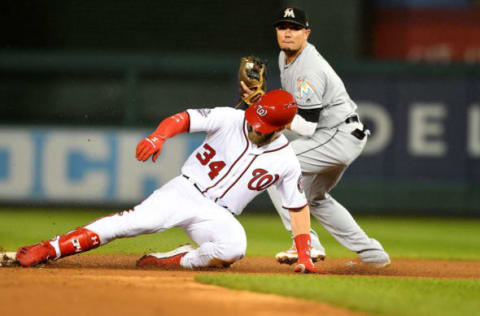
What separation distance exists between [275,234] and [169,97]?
4274mm

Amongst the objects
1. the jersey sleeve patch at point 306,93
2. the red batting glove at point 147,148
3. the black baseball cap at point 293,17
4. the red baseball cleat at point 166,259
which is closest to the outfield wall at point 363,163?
the red baseball cleat at point 166,259

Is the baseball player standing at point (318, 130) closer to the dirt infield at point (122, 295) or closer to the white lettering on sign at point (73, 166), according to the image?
the dirt infield at point (122, 295)

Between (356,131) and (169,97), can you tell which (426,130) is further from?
(356,131)

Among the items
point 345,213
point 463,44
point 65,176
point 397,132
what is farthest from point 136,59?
point 463,44

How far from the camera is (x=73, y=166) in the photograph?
1080cm

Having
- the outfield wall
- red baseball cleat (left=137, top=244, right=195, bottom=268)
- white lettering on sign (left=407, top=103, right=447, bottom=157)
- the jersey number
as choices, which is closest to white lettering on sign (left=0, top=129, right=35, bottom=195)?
the outfield wall

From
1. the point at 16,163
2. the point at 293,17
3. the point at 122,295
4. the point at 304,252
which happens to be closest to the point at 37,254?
the point at 122,295

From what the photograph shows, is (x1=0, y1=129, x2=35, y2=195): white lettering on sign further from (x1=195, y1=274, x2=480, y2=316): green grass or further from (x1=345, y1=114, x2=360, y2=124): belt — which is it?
(x1=195, y1=274, x2=480, y2=316): green grass

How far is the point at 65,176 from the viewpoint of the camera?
1077 cm

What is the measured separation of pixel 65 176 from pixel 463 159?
4998 millimetres

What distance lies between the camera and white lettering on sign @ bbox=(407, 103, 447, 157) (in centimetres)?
1109

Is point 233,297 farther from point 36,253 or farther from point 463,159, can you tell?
point 463,159

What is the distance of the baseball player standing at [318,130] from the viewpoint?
582 cm

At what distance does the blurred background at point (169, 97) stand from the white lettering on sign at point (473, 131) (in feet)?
0.04
